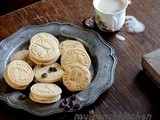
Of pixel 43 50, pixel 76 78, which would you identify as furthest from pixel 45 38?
pixel 76 78

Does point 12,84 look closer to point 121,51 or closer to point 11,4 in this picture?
point 121,51

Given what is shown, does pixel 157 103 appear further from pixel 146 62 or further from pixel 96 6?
pixel 96 6

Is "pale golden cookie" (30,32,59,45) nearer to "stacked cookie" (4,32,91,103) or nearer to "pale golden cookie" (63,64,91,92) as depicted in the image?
"stacked cookie" (4,32,91,103)

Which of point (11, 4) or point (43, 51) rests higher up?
point (43, 51)

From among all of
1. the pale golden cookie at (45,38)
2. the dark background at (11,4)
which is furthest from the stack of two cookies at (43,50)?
the dark background at (11,4)

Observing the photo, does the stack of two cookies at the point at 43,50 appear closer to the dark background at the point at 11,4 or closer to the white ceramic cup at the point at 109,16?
the white ceramic cup at the point at 109,16

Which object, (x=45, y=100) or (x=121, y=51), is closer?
(x=45, y=100)
